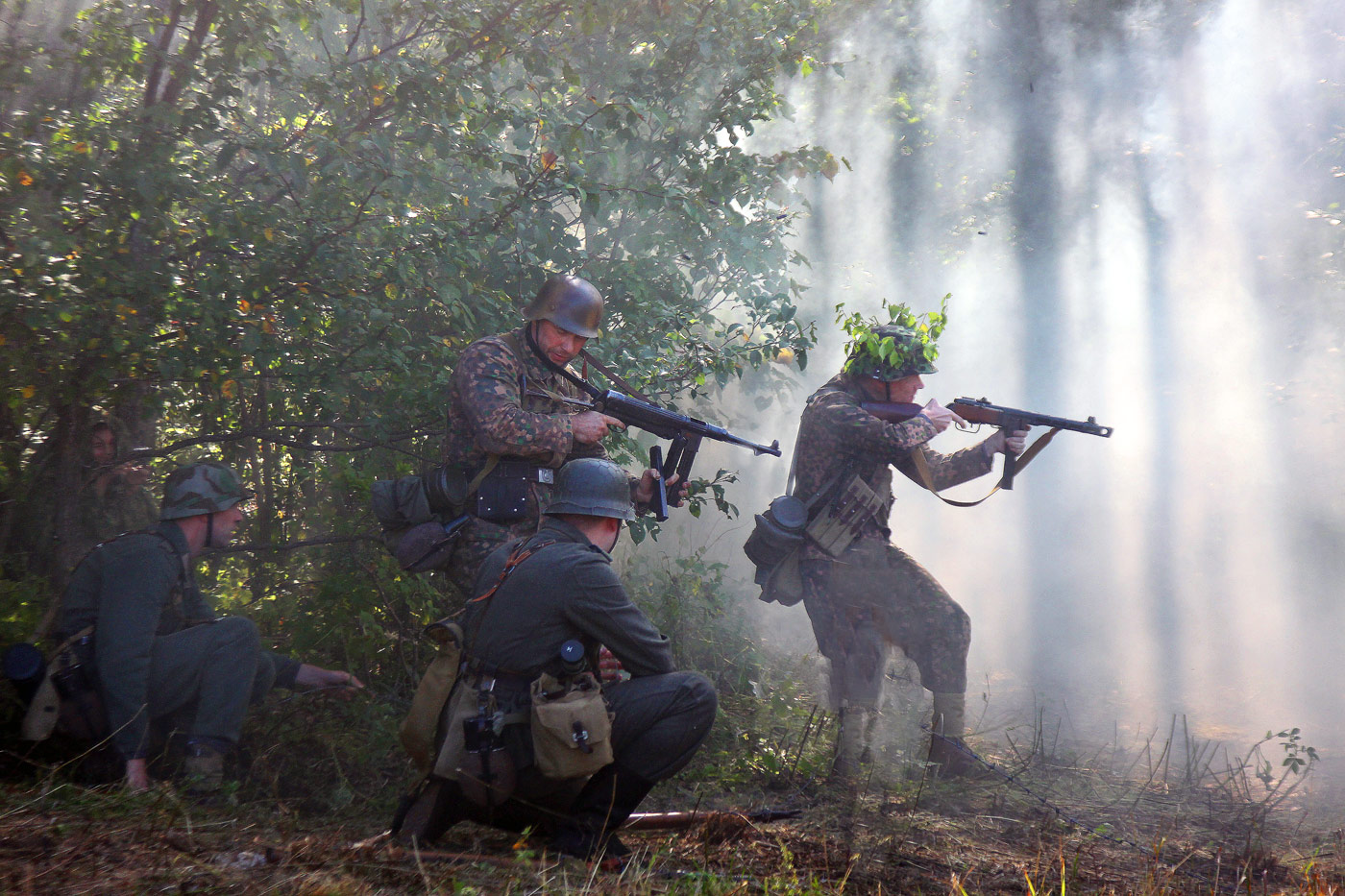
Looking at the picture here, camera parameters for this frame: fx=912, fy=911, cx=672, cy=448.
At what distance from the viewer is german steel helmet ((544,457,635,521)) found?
334 cm

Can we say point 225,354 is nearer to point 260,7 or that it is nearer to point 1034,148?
point 260,7

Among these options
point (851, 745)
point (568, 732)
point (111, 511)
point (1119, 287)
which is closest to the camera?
point (568, 732)

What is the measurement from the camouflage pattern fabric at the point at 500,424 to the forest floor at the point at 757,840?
1.14 meters

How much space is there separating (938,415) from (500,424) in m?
2.47

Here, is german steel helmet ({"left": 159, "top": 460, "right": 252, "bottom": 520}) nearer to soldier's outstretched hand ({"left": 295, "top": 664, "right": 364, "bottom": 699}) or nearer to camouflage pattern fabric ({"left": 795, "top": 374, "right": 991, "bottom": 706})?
soldier's outstretched hand ({"left": 295, "top": 664, "right": 364, "bottom": 699})

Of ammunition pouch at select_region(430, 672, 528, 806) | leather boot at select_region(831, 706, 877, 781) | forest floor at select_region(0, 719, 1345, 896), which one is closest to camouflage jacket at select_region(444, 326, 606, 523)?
ammunition pouch at select_region(430, 672, 528, 806)

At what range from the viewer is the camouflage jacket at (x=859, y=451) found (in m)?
4.83

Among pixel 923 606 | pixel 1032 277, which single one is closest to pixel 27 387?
pixel 923 606

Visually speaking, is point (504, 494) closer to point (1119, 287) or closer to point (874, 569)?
point (874, 569)

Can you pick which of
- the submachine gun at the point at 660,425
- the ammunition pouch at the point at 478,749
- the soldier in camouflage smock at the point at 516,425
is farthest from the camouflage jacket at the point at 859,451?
the ammunition pouch at the point at 478,749

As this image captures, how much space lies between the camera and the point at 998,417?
5.22 m

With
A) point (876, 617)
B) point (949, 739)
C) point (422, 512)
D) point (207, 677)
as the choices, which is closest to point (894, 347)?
point (876, 617)

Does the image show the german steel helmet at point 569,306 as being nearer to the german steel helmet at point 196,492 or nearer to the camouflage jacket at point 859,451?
the camouflage jacket at point 859,451

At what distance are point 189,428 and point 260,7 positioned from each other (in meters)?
2.48
